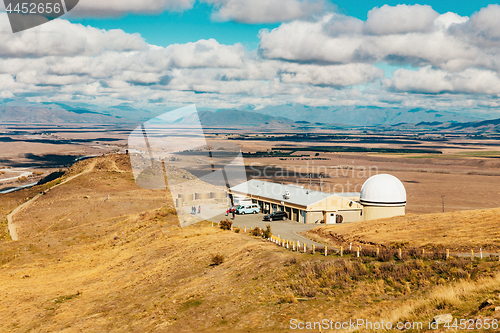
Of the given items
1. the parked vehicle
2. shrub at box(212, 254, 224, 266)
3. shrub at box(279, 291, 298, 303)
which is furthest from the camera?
the parked vehicle

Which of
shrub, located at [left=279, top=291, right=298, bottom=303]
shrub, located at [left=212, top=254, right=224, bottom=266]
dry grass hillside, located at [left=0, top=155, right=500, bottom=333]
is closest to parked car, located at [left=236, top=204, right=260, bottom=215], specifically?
dry grass hillside, located at [left=0, top=155, right=500, bottom=333]

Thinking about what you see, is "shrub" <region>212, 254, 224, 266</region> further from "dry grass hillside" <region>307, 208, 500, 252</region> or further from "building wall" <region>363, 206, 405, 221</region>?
A: "building wall" <region>363, 206, 405, 221</region>

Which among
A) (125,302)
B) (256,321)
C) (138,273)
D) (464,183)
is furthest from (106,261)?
(464,183)


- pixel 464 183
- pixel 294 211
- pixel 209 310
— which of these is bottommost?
pixel 464 183

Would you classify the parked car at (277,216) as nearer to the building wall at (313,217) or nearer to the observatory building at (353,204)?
the observatory building at (353,204)

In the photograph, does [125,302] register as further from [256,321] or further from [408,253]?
[408,253]

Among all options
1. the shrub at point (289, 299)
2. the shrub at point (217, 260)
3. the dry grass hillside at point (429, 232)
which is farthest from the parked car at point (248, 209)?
the shrub at point (289, 299)
